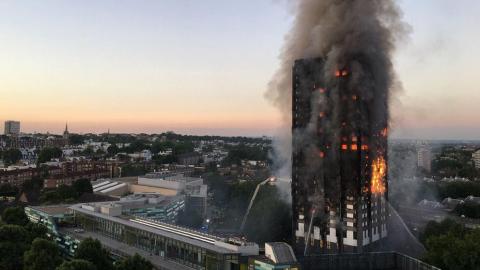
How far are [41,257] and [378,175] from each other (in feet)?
99.0

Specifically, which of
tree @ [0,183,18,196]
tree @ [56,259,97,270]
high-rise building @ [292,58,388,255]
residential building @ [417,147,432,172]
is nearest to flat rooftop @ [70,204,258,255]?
tree @ [56,259,97,270]

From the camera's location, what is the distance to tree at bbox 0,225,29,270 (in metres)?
33.5

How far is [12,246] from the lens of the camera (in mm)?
34375

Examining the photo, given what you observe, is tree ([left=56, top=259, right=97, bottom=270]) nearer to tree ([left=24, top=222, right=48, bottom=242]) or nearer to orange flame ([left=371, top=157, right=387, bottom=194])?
tree ([left=24, top=222, right=48, bottom=242])

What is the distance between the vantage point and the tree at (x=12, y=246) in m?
33.5

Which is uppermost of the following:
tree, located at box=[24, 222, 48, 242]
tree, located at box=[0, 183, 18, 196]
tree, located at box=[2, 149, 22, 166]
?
tree, located at box=[2, 149, 22, 166]

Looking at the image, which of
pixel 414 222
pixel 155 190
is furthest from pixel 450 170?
pixel 155 190

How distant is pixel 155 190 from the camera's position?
6981cm

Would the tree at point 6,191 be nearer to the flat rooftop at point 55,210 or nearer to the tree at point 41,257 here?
the flat rooftop at point 55,210

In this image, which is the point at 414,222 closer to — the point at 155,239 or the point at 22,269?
the point at 155,239

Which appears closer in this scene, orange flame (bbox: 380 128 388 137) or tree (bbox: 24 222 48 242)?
tree (bbox: 24 222 48 242)

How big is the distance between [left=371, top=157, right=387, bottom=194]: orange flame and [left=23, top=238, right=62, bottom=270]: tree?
27955mm

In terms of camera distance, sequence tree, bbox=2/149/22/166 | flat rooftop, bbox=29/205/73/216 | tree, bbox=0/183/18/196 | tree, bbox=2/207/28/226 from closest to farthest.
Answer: tree, bbox=2/207/28/226
flat rooftop, bbox=29/205/73/216
tree, bbox=0/183/18/196
tree, bbox=2/149/22/166

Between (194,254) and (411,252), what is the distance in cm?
2156
